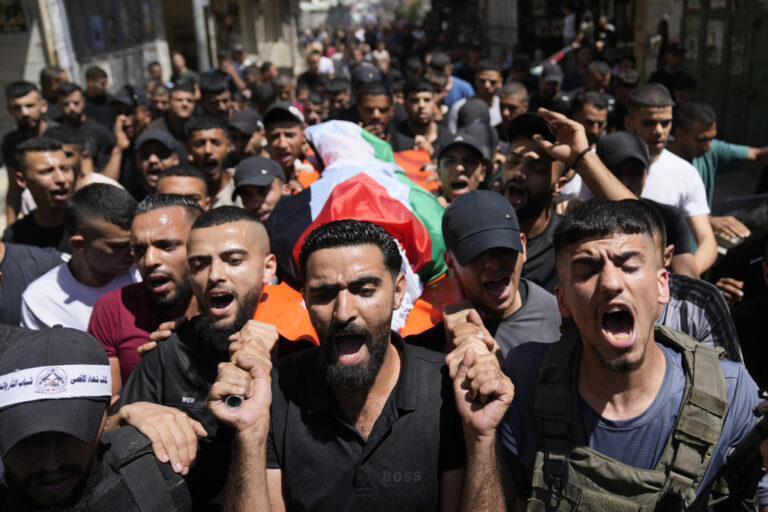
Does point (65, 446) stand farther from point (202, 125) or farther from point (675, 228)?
point (202, 125)

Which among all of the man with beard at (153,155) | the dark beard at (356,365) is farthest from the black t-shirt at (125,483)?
the man with beard at (153,155)

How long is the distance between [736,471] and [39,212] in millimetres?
4621

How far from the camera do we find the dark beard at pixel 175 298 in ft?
11.0

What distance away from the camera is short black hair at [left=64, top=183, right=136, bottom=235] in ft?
12.4

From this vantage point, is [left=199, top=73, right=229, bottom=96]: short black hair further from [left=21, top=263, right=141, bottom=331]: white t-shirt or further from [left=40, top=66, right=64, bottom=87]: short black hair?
[left=21, top=263, right=141, bottom=331]: white t-shirt

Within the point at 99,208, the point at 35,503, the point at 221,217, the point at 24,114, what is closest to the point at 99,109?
the point at 24,114

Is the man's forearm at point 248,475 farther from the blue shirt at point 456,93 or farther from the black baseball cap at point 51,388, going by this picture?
the blue shirt at point 456,93

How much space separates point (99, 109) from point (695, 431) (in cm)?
877

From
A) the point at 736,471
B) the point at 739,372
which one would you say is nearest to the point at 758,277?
the point at 739,372

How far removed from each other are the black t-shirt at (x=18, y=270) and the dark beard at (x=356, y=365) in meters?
2.31

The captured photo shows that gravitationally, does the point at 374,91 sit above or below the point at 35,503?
above

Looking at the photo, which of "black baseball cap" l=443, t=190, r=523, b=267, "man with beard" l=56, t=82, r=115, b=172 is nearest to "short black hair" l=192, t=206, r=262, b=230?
"black baseball cap" l=443, t=190, r=523, b=267

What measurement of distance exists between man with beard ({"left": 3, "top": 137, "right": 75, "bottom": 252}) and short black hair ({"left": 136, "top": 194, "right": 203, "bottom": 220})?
137cm

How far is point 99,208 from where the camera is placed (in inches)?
149
